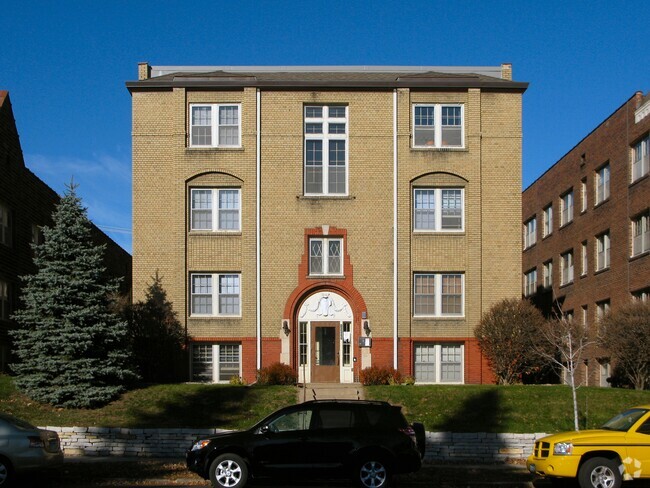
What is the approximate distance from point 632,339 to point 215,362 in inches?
588

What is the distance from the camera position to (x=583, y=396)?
27.3 meters

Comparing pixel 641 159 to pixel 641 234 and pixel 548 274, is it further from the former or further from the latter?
pixel 548 274

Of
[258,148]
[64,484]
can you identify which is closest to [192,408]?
[64,484]

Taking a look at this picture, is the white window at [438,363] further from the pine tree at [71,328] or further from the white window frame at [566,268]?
the white window frame at [566,268]

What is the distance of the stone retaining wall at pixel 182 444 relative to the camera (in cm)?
2239

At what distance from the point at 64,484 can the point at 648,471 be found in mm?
11234

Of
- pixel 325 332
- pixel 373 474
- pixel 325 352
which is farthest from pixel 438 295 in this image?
pixel 373 474

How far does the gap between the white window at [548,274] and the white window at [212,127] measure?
22574 mm

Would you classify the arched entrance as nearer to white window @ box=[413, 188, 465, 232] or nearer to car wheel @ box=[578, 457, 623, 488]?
white window @ box=[413, 188, 465, 232]

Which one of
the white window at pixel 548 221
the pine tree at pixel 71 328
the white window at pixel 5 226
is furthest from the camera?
the white window at pixel 548 221

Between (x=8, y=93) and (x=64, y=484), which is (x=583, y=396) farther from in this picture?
(x=8, y=93)

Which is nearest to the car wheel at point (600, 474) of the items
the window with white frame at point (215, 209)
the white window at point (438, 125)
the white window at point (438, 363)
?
the white window at point (438, 363)

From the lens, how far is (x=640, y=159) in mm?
36250

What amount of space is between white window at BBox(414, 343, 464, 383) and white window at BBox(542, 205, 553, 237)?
18.1m
